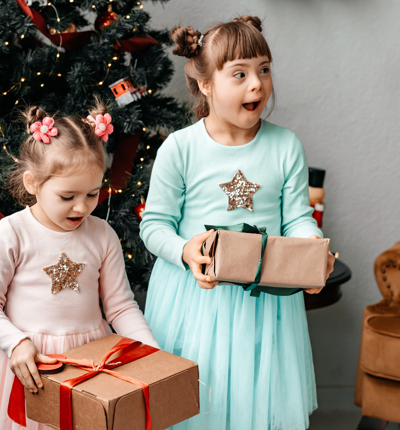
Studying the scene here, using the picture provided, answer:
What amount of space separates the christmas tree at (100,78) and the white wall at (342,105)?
0.38m

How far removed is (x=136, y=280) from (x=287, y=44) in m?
1.13

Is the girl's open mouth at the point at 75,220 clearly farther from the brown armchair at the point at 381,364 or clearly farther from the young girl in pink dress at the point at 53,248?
the brown armchair at the point at 381,364

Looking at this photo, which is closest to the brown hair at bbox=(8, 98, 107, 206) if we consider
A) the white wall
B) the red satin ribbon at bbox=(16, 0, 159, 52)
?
the red satin ribbon at bbox=(16, 0, 159, 52)

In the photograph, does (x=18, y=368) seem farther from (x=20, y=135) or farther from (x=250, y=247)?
(x=20, y=135)

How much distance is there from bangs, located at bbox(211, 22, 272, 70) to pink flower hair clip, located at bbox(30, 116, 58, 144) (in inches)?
14.8

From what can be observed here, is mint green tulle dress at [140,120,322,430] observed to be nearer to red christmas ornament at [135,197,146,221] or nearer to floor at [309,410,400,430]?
red christmas ornament at [135,197,146,221]

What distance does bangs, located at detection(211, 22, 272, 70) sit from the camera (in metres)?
1.09

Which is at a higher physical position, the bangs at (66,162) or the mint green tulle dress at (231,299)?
the bangs at (66,162)

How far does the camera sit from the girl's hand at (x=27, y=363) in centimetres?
87

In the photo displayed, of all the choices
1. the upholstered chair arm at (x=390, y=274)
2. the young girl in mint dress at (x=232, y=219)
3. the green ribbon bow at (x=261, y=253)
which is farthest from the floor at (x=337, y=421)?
the green ribbon bow at (x=261, y=253)

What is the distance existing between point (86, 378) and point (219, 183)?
52cm

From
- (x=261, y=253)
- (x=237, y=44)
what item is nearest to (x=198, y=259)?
(x=261, y=253)

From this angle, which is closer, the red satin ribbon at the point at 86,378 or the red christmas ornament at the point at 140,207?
the red satin ribbon at the point at 86,378

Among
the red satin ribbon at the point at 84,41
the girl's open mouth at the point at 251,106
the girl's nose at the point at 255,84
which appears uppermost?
the red satin ribbon at the point at 84,41
